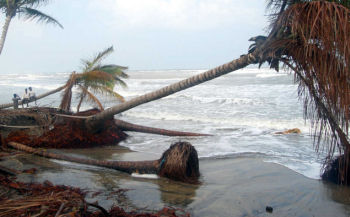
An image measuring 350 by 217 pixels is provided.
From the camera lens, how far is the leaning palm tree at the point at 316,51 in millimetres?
3695

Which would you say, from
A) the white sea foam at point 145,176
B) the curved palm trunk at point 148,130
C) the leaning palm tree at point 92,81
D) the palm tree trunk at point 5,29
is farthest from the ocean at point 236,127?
the palm tree trunk at point 5,29

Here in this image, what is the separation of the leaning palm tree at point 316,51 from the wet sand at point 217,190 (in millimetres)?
863

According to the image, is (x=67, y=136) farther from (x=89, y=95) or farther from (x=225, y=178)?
(x=225, y=178)

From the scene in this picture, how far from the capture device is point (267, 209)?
14.8 feet

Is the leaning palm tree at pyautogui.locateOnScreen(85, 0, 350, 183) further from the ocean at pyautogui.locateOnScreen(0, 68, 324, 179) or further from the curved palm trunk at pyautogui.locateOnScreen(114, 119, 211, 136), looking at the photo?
the curved palm trunk at pyautogui.locateOnScreen(114, 119, 211, 136)

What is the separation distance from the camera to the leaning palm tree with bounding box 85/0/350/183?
370 centimetres

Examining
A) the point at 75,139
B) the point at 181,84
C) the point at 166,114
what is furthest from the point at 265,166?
the point at 166,114

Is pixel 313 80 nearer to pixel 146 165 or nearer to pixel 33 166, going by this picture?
pixel 146 165

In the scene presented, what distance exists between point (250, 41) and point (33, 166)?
14.9 feet

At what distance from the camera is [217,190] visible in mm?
5391

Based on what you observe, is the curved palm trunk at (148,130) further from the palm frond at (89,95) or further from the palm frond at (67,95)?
the palm frond at (67,95)

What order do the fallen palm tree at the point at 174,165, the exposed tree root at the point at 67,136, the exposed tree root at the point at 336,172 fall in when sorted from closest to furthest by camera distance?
the exposed tree root at the point at 336,172 < the fallen palm tree at the point at 174,165 < the exposed tree root at the point at 67,136

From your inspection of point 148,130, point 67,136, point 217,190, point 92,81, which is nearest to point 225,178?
point 217,190

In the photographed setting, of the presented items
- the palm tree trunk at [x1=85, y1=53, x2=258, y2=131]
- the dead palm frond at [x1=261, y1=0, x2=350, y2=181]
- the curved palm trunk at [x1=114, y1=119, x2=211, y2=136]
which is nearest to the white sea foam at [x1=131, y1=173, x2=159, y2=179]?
the palm tree trunk at [x1=85, y1=53, x2=258, y2=131]
